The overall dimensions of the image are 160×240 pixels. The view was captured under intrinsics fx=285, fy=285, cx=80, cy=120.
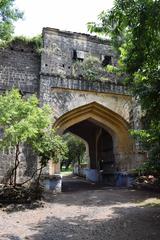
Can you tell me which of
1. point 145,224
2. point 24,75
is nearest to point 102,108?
point 24,75

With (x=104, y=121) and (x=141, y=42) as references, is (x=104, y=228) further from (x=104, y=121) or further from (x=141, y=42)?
(x=104, y=121)

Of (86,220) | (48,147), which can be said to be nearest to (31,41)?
(48,147)

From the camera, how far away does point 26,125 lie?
24.2ft

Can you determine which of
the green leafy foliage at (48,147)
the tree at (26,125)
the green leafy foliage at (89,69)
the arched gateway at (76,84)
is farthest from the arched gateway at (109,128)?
the tree at (26,125)

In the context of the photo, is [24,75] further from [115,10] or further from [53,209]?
[115,10]

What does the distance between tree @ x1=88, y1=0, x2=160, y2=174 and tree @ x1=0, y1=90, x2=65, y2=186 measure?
2973 mm

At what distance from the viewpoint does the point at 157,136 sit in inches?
247

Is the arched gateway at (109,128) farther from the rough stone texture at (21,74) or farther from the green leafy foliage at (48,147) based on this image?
the green leafy foliage at (48,147)

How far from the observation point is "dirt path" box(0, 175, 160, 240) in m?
5.30

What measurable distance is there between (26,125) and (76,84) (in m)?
4.97

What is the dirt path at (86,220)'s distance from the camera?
5.30m

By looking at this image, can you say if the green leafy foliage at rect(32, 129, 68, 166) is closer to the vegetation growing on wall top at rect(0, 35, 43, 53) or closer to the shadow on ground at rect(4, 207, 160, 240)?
the shadow on ground at rect(4, 207, 160, 240)

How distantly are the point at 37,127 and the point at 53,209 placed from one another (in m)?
2.28

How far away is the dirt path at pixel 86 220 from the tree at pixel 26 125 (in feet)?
5.38
